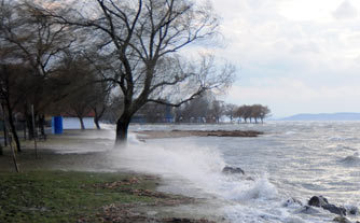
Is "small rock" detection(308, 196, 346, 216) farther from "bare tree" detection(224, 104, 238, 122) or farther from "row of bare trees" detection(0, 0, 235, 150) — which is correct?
"bare tree" detection(224, 104, 238, 122)

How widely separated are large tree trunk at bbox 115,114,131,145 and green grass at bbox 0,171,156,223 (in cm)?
928

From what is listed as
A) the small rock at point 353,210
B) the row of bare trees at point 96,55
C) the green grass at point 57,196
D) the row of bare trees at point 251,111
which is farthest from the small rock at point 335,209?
the row of bare trees at point 251,111

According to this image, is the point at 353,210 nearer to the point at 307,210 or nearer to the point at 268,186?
the point at 307,210

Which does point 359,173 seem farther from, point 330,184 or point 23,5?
point 23,5

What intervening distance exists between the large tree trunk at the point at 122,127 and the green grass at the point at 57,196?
9.28 metres

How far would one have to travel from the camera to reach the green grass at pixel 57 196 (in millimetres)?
7219

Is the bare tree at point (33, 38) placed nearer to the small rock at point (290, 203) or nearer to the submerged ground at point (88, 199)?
the submerged ground at point (88, 199)

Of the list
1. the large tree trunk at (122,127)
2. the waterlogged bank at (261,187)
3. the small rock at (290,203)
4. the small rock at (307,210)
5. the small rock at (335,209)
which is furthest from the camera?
the large tree trunk at (122,127)

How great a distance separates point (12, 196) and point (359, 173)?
15.5 m

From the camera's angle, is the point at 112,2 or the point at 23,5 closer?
the point at 23,5

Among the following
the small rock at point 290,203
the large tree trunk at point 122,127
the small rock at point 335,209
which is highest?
the large tree trunk at point 122,127

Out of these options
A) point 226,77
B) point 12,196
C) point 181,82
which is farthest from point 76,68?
point 12,196

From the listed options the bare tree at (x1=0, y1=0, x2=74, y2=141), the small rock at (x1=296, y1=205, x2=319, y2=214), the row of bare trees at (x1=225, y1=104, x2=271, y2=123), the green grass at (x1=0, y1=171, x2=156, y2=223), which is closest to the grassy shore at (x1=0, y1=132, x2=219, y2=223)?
the green grass at (x1=0, y1=171, x2=156, y2=223)

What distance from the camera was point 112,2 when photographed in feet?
66.6
